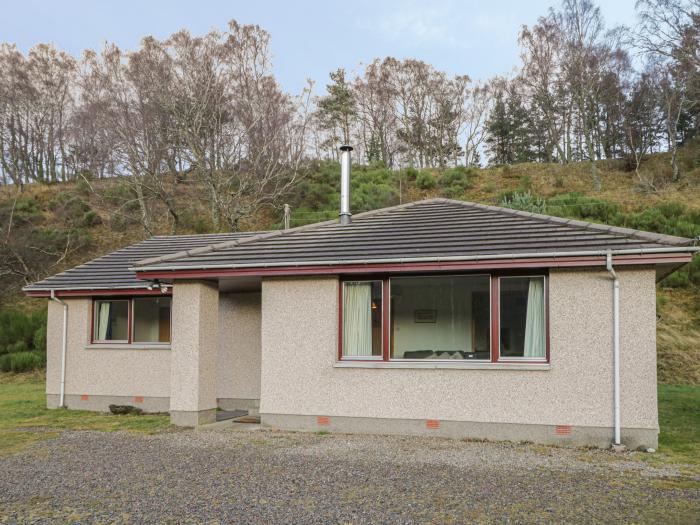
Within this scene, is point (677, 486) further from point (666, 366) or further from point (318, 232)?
point (666, 366)

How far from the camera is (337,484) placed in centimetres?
680

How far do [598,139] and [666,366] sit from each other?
22.4m

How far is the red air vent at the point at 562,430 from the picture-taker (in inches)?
361

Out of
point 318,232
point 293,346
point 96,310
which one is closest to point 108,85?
point 96,310

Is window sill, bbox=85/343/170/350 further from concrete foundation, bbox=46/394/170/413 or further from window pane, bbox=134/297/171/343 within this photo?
concrete foundation, bbox=46/394/170/413

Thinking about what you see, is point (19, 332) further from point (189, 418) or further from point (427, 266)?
point (427, 266)

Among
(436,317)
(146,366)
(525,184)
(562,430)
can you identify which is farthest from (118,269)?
(525,184)

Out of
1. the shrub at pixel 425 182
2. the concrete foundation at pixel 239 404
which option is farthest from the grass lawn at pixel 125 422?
the shrub at pixel 425 182

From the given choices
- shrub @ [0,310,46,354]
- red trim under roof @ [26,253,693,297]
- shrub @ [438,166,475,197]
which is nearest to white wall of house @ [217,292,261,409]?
red trim under roof @ [26,253,693,297]

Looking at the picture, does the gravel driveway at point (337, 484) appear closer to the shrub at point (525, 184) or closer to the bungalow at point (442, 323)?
the bungalow at point (442, 323)

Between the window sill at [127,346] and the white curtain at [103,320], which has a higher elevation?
the white curtain at [103,320]

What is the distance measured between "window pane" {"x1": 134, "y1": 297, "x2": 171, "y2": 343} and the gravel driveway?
4353 millimetres

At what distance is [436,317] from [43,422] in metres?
8.13

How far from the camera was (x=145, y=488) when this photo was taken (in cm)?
676
